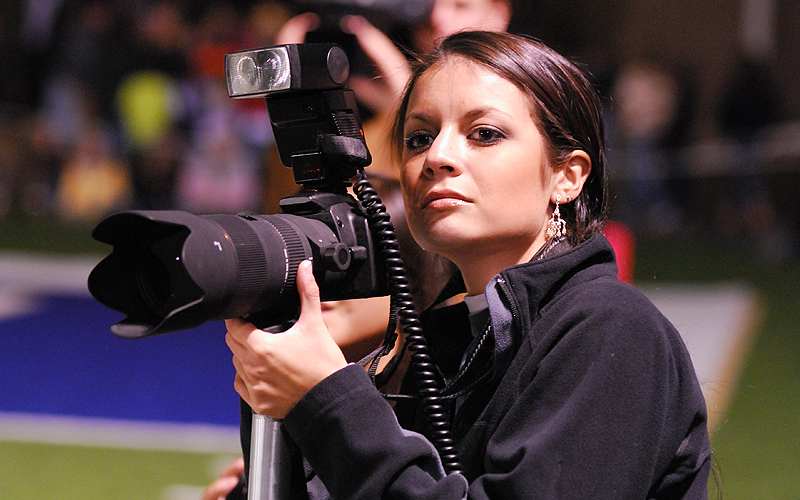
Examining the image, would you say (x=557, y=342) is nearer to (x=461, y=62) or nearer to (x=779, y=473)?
(x=461, y=62)

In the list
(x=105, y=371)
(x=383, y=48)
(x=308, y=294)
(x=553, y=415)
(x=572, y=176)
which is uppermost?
(x=383, y=48)

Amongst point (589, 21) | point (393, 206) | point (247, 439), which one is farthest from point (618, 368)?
point (589, 21)

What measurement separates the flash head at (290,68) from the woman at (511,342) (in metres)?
0.18

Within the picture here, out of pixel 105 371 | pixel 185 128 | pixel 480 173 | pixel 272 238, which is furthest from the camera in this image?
pixel 185 128

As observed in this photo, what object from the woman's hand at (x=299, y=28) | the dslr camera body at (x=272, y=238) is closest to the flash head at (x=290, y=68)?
the dslr camera body at (x=272, y=238)

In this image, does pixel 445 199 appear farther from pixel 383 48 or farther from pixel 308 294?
pixel 383 48

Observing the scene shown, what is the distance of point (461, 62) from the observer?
1.53 m

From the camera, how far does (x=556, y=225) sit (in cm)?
155

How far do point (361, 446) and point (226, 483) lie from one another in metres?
0.70

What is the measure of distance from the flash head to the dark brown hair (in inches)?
8.4

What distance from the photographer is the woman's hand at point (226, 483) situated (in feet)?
6.13

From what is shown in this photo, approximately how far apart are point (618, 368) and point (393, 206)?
859 millimetres

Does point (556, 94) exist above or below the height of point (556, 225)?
above

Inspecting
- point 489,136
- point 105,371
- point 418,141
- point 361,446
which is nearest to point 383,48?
point 418,141
